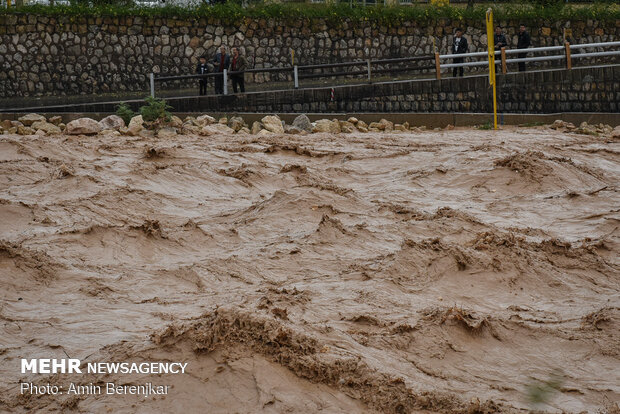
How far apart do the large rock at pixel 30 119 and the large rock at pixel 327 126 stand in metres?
5.42

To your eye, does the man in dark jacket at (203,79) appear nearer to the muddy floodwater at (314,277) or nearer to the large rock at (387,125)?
the large rock at (387,125)

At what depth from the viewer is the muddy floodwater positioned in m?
4.65

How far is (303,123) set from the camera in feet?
55.4

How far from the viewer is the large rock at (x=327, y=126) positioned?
16672 millimetres

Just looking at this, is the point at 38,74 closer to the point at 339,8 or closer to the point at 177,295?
the point at 339,8

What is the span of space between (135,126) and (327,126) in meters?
3.80

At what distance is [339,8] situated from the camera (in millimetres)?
26219

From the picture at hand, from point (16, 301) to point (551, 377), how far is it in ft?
12.9

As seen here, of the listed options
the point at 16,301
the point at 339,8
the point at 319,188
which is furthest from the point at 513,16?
the point at 16,301

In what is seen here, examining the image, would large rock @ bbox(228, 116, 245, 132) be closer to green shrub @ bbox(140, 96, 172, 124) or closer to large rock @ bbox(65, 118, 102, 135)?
green shrub @ bbox(140, 96, 172, 124)

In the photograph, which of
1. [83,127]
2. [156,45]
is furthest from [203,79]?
[83,127]

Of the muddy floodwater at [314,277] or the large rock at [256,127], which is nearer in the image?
the muddy floodwater at [314,277]

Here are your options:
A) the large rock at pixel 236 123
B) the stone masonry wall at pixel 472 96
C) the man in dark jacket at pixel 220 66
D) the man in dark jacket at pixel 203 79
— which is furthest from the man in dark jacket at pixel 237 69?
the large rock at pixel 236 123

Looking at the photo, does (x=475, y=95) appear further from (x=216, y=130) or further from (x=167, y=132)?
(x=167, y=132)
